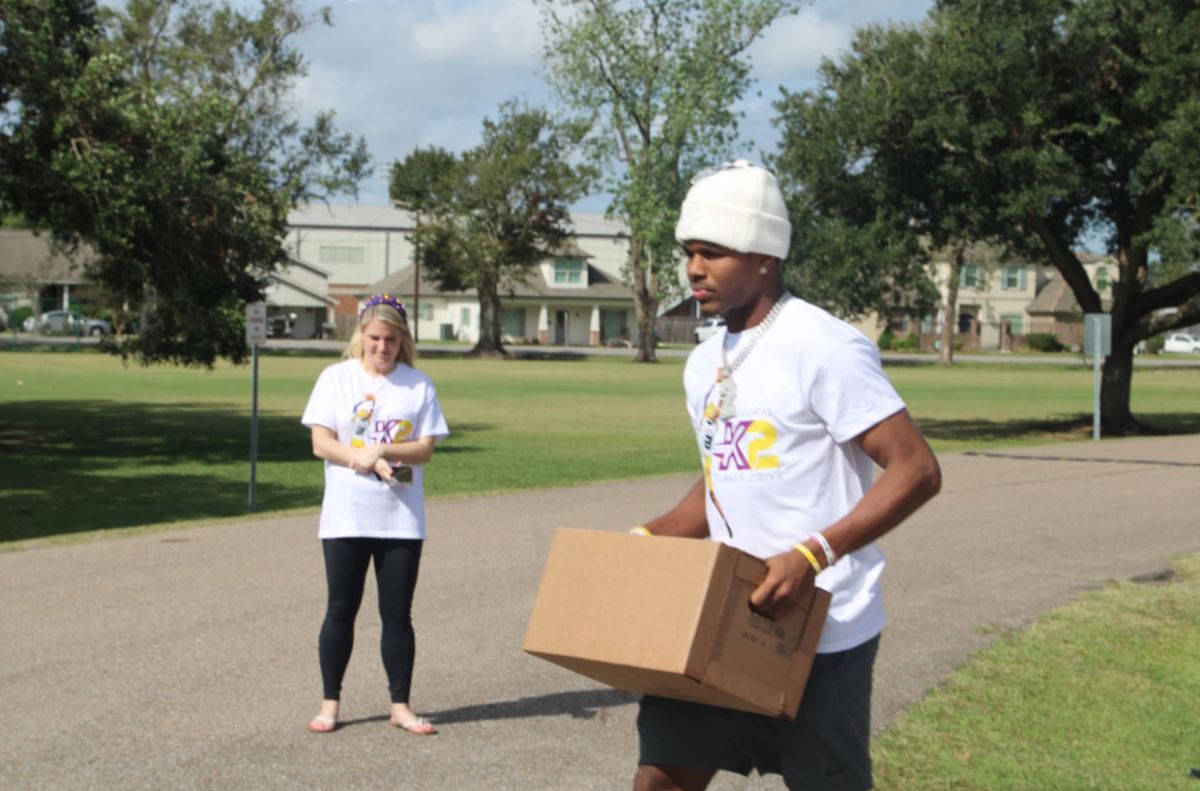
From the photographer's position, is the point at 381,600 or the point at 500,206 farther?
the point at 500,206

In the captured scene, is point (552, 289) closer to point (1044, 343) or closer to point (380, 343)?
point (1044, 343)

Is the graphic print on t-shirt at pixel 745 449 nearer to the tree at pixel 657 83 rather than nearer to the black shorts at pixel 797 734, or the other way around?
the black shorts at pixel 797 734

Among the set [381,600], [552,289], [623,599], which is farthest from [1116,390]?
[552,289]

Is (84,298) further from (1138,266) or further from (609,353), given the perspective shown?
(1138,266)

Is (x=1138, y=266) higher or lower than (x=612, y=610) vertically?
higher

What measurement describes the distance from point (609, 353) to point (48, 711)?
257 ft

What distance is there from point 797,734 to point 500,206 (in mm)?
73861

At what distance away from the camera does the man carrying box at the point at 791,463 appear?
3111mm

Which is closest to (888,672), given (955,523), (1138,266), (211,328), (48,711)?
(48,711)

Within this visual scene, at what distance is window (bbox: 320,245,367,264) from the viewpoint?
110 meters

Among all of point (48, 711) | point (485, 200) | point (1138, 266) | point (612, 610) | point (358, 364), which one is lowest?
point (48, 711)

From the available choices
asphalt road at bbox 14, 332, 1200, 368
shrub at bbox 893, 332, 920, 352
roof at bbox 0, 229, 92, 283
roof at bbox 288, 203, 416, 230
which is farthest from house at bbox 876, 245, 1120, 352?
roof at bbox 0, 229, 92, 283

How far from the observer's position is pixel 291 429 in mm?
26625

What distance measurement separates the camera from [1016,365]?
2876 inches
